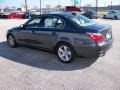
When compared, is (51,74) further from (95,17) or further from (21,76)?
(95,17)

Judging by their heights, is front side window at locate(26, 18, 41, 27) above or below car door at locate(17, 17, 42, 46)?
above

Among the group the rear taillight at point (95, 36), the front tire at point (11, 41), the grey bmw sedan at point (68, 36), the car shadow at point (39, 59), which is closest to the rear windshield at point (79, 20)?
the grey bmw sedan at point (68, 36)

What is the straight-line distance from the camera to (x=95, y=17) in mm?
35594

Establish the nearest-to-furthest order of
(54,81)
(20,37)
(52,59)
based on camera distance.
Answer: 1. (54,81)
2. (52,59)
3. (20,37)

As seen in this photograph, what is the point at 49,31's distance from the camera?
7.03 metres

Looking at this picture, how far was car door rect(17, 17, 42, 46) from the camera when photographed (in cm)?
764

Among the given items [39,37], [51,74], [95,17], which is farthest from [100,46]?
[95,17]

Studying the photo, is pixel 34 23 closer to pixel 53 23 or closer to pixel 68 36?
pixel 53 23

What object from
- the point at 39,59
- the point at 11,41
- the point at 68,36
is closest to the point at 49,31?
the point at 68,36

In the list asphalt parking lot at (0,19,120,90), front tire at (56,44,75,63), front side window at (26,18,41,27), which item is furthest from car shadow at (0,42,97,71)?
front side window at (26,18,41,27)

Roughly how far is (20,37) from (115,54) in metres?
3.62

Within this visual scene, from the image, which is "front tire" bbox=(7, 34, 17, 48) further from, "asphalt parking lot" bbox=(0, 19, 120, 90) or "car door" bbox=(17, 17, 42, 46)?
"asphalt parking lot" bbox=(0, 19, 120, 90)

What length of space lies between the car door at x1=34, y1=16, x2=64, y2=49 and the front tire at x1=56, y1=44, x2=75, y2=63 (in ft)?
1.08

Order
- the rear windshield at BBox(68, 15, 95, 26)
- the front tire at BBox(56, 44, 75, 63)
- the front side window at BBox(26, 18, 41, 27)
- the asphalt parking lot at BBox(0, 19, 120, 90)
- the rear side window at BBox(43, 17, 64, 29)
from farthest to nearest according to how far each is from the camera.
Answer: the front side window at BBox(26, 18, 41, 27) → the rear side window at BBox(43, 17, 64, 29) → the rear windshield at BBox(68, 15, 95, 26) → the front tire at BBox(56, 44, 75, 63) → the asphalt parking lot at BBox(0, 19, 120, 90)
